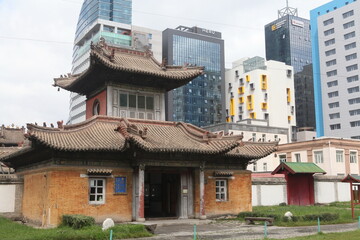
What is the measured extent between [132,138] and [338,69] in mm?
90867

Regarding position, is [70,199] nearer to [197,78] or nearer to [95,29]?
[197,78]

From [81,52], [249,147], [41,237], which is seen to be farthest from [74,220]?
[81,52]

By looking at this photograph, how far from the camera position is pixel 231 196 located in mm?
27609

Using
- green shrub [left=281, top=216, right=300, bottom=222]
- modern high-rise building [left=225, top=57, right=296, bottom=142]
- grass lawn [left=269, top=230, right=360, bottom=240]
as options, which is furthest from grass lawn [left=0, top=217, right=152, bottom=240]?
modern high-rise building [left=225, top=57, right=296, bottom=142]

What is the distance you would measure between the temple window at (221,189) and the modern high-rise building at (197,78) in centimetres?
8026

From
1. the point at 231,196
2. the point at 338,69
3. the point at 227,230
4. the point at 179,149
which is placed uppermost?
the point at 338,69

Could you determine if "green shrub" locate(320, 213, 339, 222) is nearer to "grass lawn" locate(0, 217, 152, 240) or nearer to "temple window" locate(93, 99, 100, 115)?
"grass lawn" locate(0, 217, 152, 240)

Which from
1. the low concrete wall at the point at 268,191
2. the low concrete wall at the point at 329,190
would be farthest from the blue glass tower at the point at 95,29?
the low concrete wall at the point at 268,191

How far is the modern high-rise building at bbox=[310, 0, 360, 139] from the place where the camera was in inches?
3856

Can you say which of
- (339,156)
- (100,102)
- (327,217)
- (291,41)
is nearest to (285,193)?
(327,217)

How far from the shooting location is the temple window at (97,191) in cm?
2288

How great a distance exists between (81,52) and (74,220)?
105 m

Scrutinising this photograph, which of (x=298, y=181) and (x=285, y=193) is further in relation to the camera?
(x=298, y=181)

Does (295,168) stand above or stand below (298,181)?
above
